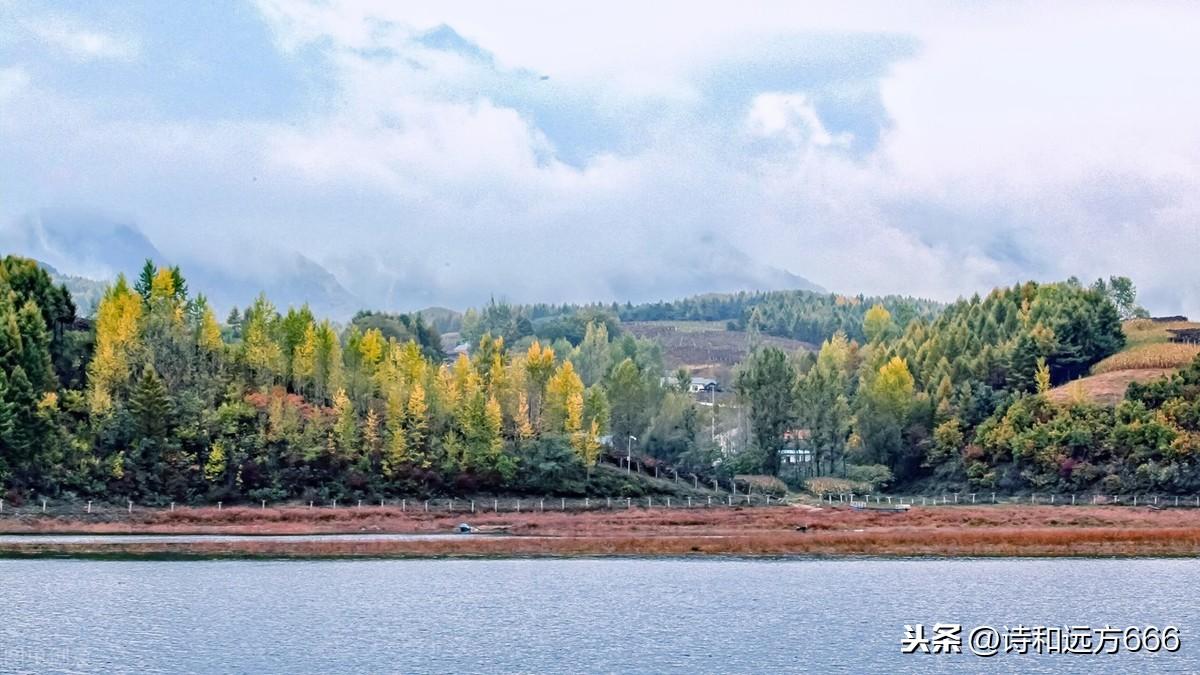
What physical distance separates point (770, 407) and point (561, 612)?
3898 inches

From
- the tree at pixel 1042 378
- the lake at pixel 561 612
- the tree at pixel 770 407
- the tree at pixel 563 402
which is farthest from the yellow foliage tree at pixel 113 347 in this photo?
the tree at pixel 1042 378

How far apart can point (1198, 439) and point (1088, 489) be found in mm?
10974

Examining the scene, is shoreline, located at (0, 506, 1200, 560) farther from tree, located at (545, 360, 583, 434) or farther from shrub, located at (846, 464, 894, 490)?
shrub, located at (846, 464, 894, 490)

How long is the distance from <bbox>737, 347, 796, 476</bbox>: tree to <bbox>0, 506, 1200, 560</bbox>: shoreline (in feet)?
109

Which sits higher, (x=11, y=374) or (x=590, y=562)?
(x=11, y=374)

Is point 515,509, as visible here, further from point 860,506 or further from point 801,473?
point 801,473

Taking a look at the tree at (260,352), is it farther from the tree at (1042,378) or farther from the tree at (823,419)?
the tree at (1042,378)

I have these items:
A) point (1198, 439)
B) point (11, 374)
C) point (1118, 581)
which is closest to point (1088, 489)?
point (1198, 439)

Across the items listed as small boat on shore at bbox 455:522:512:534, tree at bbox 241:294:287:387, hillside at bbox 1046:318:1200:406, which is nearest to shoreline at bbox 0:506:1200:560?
small boat on shore at bbox 455:522:512:534

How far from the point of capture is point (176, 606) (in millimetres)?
66438

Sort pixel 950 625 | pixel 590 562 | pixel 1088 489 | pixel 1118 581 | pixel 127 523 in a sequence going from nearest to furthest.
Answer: pixel 950 625 < pixel 1118 581 < pixel 590 562 < pixel 127 523 < pixel 1088 489

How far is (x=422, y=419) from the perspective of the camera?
135m

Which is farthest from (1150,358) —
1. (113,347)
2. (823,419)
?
Result: (113,347)

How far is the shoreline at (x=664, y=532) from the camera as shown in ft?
293
